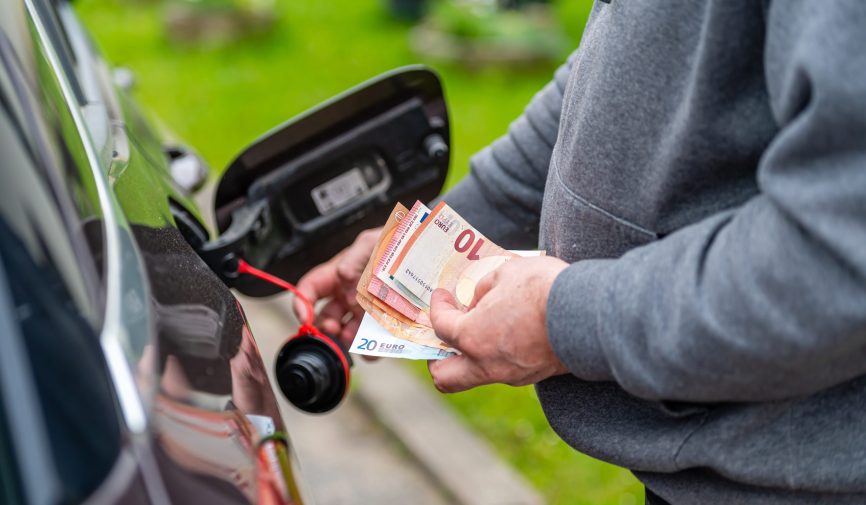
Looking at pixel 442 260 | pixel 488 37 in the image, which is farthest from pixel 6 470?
pixel 488 37

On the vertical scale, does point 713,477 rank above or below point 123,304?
below

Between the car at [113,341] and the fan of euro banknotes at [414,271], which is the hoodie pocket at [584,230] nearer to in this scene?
the fan of euro banknotes at [414,271]

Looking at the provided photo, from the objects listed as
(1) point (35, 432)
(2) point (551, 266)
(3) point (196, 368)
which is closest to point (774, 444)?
(2) point (551, 266)

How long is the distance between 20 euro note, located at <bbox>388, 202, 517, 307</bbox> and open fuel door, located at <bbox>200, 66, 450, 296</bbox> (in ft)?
1.56

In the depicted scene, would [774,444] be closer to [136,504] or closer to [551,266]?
[551,266]

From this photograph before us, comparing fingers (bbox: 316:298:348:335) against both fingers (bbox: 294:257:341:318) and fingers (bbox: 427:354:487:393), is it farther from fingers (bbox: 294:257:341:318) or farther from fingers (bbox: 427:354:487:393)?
fingers (bbox: 427:354:487:393)

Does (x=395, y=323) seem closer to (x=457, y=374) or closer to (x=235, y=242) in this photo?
(x=457, y=374)

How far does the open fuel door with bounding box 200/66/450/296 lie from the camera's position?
6.51ft

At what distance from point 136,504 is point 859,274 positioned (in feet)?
2.55

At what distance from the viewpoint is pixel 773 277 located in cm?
108

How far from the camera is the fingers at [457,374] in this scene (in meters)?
1.43

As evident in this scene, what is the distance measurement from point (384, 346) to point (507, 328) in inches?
11.0

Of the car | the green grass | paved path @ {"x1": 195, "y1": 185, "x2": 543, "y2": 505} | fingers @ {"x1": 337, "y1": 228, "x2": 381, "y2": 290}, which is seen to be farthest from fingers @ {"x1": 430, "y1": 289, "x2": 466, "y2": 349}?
the green grass

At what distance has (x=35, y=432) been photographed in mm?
1029
